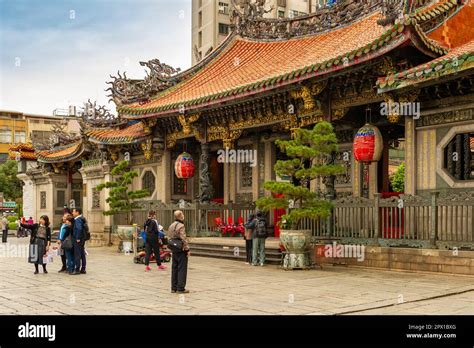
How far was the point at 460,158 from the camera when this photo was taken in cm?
1338

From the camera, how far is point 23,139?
2896 inches

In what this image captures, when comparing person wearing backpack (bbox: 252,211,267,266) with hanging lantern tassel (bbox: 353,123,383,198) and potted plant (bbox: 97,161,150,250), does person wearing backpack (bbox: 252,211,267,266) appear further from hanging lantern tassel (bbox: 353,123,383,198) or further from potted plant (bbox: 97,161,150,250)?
potted plant (bbox: 97,161,150,250)

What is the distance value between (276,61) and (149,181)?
8.41 metres

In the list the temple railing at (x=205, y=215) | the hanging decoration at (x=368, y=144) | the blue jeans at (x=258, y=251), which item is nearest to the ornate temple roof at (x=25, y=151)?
the temple railing at (x=205, y=215)

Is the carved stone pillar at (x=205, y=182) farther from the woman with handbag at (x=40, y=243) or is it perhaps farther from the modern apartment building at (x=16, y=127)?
the modern apartment building at (x=16, y=127)

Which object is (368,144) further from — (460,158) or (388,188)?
(388,188)

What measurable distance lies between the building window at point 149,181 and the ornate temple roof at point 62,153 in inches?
196

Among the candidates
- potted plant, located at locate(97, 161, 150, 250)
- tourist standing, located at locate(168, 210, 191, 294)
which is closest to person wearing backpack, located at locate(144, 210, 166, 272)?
tourist standing, located at locate(168, 210, 191, 294)

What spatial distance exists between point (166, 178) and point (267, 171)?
4673 mm

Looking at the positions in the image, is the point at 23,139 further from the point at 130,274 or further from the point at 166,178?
the point at 130,274

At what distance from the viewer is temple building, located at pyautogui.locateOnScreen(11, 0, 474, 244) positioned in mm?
13406

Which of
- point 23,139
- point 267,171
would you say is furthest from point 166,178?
point 23,139

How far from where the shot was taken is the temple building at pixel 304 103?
44.0ft

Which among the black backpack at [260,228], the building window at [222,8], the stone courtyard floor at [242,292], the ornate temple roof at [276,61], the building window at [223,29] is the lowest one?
the stone courtyard floor at [242,292]
